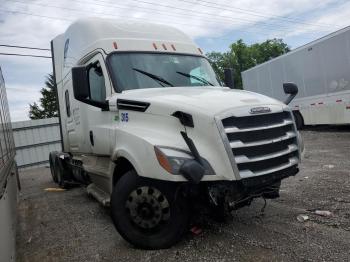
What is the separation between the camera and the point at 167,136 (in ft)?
14.8

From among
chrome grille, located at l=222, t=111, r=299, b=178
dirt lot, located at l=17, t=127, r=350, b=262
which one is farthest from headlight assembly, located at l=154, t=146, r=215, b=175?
dirt lot, located at l=17, t=127, r=350, b=262

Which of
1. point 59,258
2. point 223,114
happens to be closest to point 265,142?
point 223,114

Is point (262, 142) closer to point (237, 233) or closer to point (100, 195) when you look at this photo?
point (237, 233)

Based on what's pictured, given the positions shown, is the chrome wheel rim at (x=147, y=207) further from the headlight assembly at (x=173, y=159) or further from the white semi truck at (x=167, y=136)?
the headlight assembly at (x=173, y=159)

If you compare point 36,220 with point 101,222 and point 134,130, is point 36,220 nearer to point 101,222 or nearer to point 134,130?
point 101,222

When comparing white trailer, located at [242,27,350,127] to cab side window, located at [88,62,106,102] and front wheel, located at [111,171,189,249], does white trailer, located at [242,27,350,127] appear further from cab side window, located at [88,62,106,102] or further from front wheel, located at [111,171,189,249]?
front wheel, located at [111,171,189,249]

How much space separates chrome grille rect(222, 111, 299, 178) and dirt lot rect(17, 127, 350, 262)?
831 mm

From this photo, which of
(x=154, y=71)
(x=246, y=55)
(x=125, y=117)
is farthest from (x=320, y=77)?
(x=246, y=55)

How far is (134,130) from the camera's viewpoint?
16.0 ft

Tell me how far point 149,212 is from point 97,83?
7.78ft

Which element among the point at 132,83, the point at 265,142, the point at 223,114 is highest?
the point at 132,83

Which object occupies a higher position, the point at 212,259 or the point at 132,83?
the point at 132,83

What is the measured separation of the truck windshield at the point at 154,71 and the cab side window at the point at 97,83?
0.30 metres

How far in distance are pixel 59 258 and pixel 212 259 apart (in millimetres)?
1856
